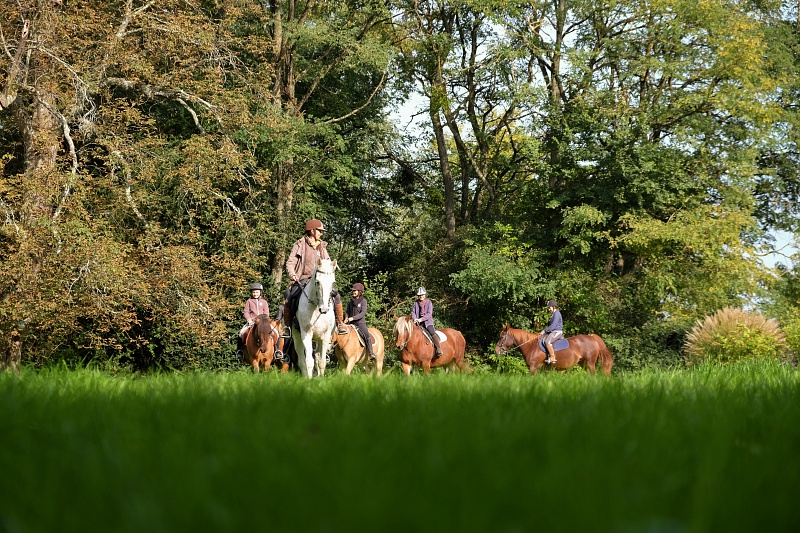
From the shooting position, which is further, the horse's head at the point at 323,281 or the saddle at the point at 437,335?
the saddle at the point at 437,335

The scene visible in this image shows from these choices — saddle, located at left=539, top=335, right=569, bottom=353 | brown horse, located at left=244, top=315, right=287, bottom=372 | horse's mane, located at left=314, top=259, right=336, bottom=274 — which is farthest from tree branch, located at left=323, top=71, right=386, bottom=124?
horse's mane, located at left=314, top=259, right=336, bottom=274

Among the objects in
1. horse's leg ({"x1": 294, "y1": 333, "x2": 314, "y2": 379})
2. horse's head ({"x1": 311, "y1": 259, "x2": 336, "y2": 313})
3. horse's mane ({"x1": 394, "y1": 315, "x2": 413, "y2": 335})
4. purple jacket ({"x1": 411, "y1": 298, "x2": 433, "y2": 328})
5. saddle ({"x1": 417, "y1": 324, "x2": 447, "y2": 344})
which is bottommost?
horse's leg ({"x1": 294, "y1": 333, "x2": 314, "y2": 379})

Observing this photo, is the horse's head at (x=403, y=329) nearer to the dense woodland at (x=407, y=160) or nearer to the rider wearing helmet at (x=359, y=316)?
the rider wearing helmet at (x=359, y=316)

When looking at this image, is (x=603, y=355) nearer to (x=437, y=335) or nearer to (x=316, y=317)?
(x=437, y=335)

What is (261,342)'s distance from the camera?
18.0m

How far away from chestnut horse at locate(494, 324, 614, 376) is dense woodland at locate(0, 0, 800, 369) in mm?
4929

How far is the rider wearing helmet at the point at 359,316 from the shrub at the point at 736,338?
8061mm

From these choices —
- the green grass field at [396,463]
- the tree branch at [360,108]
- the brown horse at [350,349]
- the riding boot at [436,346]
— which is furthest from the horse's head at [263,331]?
the green grass field at [396,463]

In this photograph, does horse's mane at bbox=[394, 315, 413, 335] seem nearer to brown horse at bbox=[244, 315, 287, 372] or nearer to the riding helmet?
brown horse at bbox=[244, 315, 287, 372]

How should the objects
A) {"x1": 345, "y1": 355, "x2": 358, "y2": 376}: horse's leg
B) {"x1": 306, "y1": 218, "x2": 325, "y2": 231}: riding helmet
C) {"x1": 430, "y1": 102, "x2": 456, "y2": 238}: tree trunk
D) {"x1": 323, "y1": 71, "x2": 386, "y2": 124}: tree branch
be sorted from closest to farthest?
{"x1": 306, "y1": 218, "x2": 325, "y2": 231}: riding helmet, {"x1": 345, "y1": 355, "x2": 358, "y2": 376}: horse's leg, {"x1": 323, "y1": 71, "x2": 386, "y2": 124}: tree branch, {"x1": 430, "y1": 102, "x2": 456, "y2": 238}: tree trunk

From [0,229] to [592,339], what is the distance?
13217 mm

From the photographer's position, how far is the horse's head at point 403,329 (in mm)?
18094

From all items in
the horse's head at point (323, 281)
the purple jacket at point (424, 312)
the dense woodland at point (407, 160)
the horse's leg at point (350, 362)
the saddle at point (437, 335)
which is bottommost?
the horse's leg at point (350, 362)

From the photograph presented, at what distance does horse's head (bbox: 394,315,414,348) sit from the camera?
18094 millimetres
